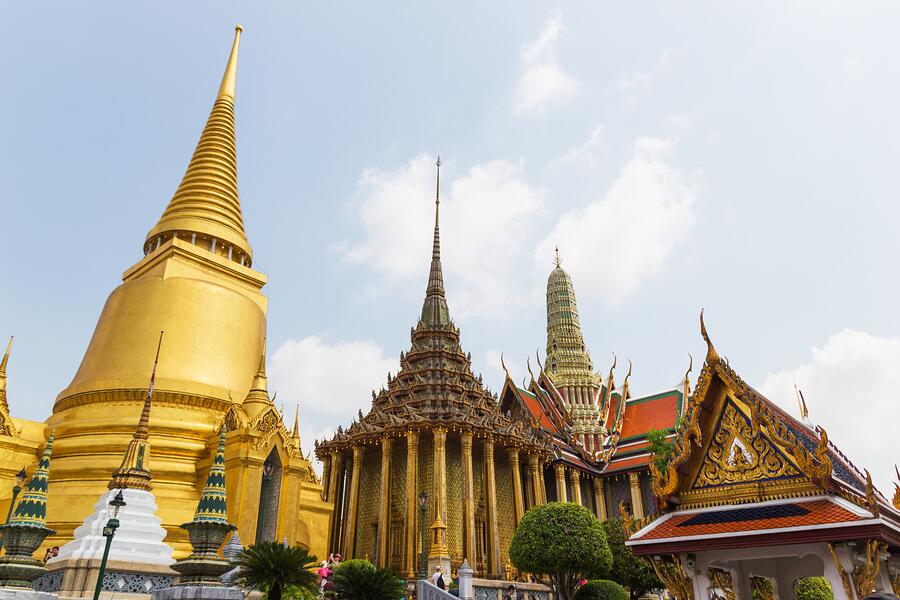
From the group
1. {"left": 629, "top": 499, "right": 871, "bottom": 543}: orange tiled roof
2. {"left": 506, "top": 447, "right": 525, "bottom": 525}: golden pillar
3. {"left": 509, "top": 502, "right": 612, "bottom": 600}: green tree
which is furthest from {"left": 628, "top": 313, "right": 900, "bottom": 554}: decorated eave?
{"left": 506, "top": 447, "right": 525, "bottom": 525}: golden pillar

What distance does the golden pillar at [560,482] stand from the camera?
2689 cm

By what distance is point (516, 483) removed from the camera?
23.9 metres

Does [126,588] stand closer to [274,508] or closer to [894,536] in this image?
[274,508]

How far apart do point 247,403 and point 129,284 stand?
24.8 feet

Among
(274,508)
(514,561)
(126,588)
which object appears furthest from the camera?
(274,508)

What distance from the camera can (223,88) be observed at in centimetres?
2873

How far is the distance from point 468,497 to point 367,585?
10.9m

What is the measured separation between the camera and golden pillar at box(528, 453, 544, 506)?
24.6 metres

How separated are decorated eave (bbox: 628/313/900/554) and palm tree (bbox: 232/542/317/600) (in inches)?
189

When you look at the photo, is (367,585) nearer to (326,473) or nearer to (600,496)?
(326,473)

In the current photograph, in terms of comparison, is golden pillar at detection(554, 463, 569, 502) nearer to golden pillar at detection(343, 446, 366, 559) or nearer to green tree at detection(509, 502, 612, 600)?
golden pillar at detection(343, 446, 366, 559)

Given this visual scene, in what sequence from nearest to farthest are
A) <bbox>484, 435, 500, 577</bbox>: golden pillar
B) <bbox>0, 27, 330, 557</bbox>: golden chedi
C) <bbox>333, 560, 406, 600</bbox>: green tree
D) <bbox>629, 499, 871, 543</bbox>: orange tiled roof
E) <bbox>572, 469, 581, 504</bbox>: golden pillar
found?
1. <bbox>629, 499, 871, 543</bbox>: orange tiled roof
2. <bbox>333, 560, 406, 600</bbox>: green tree
3. <bbox>0, 27, 330, 557</bbox>: golden chedi
4. <bbox>484, 435, 500, 577</bbox>: golden pillar
5. <bbox>572, 469, 581, 504</bbox>: golden pillar

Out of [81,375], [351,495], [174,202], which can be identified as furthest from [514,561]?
[174,202]

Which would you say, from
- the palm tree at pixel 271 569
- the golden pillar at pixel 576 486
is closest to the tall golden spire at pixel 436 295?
the golden pillar at pixel 576 486
